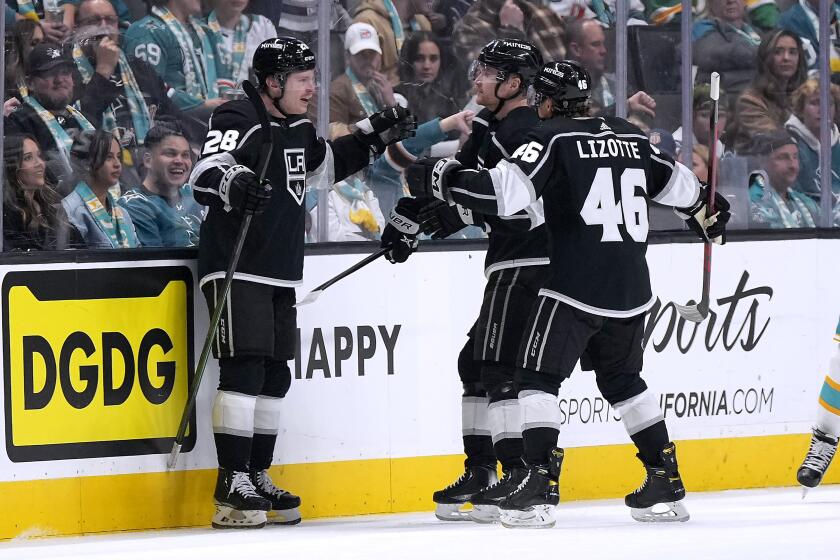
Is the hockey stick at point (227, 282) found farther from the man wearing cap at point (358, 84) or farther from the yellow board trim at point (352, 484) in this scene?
the man wearing cap at point (358, 84)

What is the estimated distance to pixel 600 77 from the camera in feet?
20.5

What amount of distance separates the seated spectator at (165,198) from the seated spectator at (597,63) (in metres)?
1.56

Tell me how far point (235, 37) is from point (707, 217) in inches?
64.4

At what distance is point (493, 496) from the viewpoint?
209 inches

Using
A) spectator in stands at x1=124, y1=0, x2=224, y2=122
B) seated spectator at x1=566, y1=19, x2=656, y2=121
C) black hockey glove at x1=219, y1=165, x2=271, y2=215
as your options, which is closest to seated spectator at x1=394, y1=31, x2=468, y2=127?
seated spectator at x1=566, y1=19, x2=656, y2=121

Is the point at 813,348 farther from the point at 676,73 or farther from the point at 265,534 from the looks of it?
the point at 265,534

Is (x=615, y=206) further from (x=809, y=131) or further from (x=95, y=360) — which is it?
(x=809, y=131)

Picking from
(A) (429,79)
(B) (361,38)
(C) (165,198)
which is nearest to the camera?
(C) (165,198)

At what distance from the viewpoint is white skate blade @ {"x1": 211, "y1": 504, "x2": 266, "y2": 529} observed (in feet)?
17.1

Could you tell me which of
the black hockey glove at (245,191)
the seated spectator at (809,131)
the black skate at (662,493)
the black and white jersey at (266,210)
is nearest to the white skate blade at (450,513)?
the black skate at (662,493)

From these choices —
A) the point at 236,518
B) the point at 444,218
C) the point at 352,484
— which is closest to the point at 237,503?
the point at 236,518

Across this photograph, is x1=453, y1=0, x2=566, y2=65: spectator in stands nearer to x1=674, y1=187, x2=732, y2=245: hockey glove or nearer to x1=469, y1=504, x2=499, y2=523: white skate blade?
x1=674, y1=187, x2=732, y2=245: hockey glove

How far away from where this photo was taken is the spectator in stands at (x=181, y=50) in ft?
17.6

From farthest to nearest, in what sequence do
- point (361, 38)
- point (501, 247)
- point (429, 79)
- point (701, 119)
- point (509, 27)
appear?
point (701, 119)
point (509, 27)
point (429, 79)
point (361, 38)
point (501, 247)
